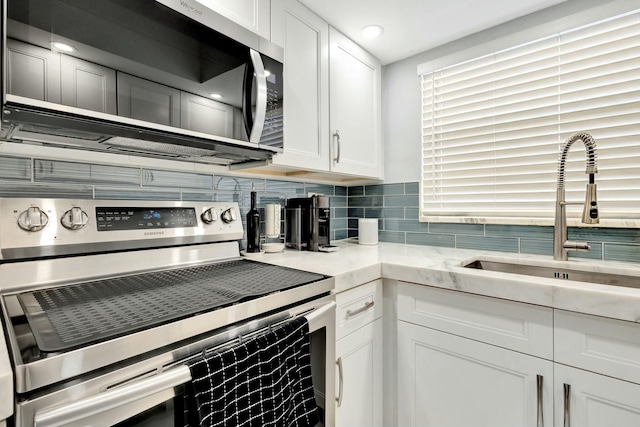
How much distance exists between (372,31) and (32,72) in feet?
4.93

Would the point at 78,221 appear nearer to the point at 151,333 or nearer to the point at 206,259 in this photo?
the point at 206,259

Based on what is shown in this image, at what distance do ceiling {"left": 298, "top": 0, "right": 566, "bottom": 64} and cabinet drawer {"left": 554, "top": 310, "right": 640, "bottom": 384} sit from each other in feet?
4.61

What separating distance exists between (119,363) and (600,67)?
2.04 meters

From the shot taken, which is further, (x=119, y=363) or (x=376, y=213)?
(x=376, y=213)

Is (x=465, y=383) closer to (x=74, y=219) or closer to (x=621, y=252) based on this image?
(x=621, y=252)

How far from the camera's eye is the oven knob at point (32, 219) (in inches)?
35.7

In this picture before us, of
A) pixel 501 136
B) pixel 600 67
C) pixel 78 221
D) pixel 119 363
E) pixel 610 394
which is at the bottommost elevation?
pixel 610 394

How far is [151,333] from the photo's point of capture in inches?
24.5

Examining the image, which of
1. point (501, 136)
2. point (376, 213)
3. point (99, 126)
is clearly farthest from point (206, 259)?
point (501, 136)

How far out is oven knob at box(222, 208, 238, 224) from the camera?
1379 mm

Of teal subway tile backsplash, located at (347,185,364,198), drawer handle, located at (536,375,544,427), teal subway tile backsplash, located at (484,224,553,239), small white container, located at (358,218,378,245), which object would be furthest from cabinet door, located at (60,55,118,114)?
teal subway tile backsplash, located at (484,224,553,239)

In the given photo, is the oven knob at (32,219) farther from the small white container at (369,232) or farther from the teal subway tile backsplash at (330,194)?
the small white container at (369,232)

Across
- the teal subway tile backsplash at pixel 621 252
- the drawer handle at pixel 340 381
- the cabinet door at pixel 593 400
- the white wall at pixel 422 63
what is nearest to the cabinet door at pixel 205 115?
the drawer handle at pixel 340 381

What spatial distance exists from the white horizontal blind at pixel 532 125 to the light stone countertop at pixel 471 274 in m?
0.25
